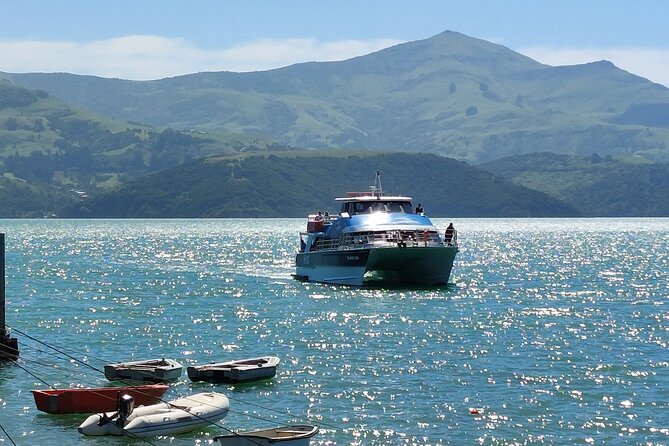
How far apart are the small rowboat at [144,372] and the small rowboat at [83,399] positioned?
4504mm

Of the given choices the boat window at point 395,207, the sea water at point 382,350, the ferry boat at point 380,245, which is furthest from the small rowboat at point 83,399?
the boat window at point 395,207

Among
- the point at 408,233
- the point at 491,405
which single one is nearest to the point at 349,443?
the point at 491,405

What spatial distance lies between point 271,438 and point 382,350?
23692mm

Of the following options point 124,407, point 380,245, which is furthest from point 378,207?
point 124,407

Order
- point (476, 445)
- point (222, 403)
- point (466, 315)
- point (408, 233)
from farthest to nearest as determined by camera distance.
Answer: point (408, 233)
point (466, 315)
point (222, 403)
point (476, 445)

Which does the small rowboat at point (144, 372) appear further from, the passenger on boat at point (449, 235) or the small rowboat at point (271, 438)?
the passenger on boat at point (449, 235)

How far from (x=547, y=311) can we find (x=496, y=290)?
1964 cm

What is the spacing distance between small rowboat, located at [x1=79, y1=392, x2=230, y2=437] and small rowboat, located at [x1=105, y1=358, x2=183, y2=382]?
23.5ft

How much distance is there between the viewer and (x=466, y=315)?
7350 centimetres

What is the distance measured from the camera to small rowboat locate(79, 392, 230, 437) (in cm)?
3628

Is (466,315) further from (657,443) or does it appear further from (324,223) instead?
(657,443)

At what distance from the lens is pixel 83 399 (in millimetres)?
40125

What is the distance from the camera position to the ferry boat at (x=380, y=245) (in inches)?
3364

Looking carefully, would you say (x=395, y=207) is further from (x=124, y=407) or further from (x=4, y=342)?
(x=124, y=407)
